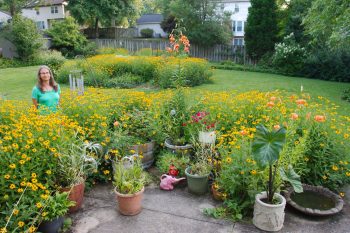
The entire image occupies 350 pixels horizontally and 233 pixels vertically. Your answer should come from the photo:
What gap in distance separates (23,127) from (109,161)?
1.27 m

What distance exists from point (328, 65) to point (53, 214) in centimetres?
1422

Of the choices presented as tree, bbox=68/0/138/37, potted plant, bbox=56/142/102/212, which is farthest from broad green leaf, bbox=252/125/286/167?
tree, bbox=68/0/138/37

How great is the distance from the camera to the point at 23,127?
10.4 feet

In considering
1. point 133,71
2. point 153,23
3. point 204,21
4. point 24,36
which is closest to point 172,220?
point 133,71

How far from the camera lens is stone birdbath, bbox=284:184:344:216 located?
127 inches

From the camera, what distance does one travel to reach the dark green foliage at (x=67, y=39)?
2322 cm

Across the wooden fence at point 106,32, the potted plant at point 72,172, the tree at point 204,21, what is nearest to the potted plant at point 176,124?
the potted plant at point 72,172

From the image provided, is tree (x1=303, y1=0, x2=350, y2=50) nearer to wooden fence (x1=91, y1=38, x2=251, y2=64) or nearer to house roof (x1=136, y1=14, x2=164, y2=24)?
wooden fence (x1=91, y1=38, x2=251, y2=64)

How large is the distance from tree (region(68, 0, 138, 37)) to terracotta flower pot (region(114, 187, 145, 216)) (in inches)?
1048

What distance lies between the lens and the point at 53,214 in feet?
9.24

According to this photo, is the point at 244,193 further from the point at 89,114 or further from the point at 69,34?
the point at 69,34

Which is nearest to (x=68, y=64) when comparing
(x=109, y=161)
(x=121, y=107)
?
(x=121, y=107)

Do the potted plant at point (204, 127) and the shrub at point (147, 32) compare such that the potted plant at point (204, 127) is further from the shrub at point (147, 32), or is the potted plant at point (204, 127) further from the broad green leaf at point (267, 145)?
the shrub at point (147, 32)

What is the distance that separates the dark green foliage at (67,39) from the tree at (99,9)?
3783 millimetres
